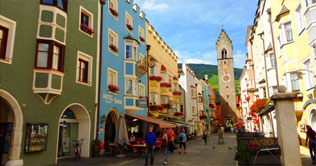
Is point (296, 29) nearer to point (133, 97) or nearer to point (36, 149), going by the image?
point (133, 97)

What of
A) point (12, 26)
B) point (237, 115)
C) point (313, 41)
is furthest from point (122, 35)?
point (237, 115)

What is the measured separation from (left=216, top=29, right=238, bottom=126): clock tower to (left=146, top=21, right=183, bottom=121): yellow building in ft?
151

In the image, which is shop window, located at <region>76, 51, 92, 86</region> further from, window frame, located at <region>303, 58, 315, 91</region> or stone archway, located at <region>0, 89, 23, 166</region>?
window frame, located at <region>303, 58, 315, 91</region>

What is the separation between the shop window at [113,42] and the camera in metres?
20.4

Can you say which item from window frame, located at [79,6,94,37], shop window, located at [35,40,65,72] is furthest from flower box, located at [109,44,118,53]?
shop window, located at [35,40,65,72]

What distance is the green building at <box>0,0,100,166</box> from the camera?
11.5m

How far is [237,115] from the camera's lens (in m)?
82.0

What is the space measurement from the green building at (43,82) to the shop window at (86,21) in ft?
0.31

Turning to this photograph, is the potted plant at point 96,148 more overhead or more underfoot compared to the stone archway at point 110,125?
more underfoot

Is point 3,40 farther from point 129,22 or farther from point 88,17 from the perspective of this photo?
point 129,22

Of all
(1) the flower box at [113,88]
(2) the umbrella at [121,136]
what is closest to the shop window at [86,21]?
(1) the flower box at [113,88]

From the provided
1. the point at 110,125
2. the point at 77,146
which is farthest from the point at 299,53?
the point at 77,146

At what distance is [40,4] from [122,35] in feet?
32.7

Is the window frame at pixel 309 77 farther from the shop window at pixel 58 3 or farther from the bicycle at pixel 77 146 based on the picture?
the shop window at pixel 58 3
